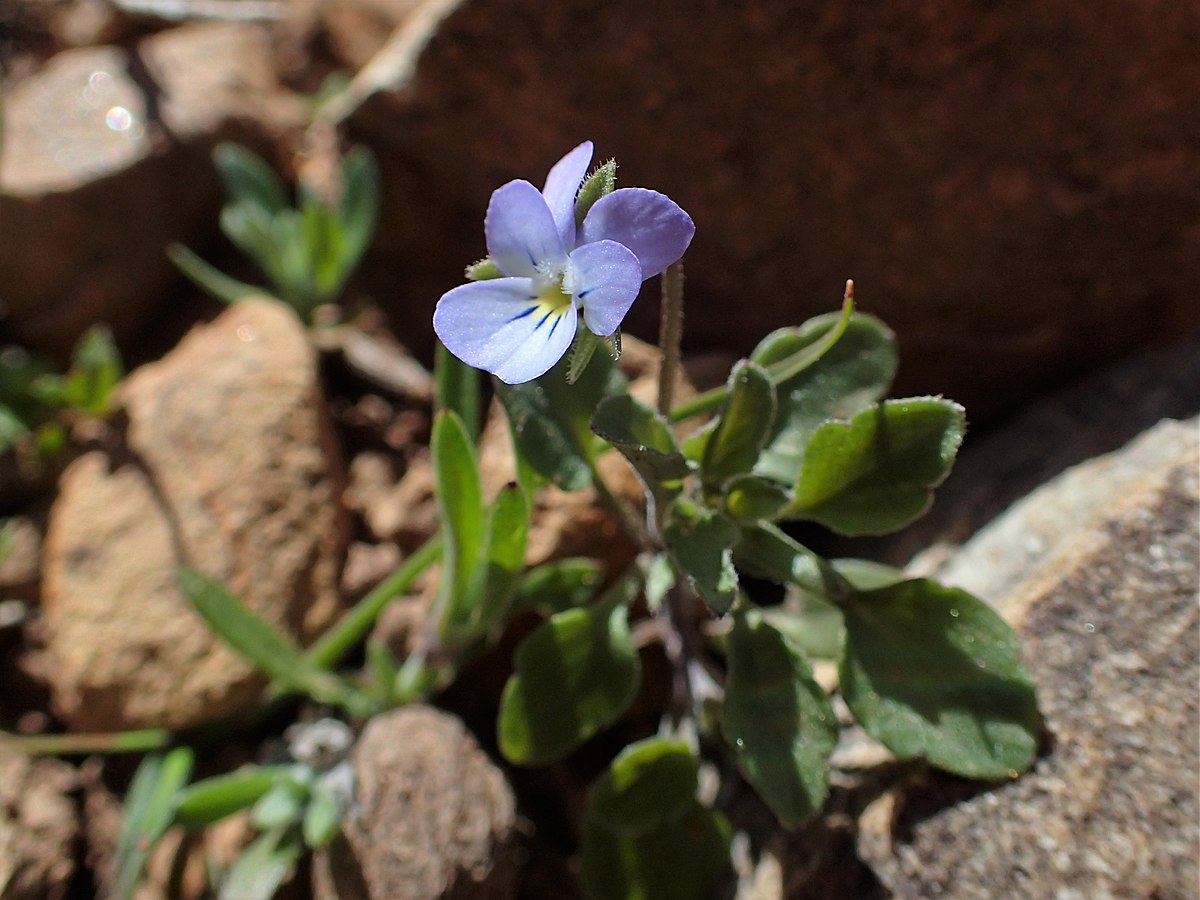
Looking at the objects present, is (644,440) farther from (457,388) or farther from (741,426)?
(457,388)

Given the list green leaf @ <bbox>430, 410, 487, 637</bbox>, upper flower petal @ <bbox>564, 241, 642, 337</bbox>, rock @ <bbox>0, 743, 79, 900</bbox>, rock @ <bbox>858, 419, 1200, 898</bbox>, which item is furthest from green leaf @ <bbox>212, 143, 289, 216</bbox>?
rock @ <bbox>858, 419, 1200, 898</bbox>

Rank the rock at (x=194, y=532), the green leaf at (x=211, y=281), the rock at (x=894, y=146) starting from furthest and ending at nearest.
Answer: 1. the green leaf at (x=211, y=281)
2. the rock at (x=194, y=532)
3. the rock at (x=894, y=146)

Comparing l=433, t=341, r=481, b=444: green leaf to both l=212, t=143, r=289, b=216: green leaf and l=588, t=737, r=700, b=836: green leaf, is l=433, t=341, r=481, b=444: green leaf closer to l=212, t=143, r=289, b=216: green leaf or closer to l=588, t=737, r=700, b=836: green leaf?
l=588, t=737, r=700, b=836: green leaf

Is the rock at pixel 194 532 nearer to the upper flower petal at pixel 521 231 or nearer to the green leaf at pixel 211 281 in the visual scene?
the green leaf at pixel 211 281

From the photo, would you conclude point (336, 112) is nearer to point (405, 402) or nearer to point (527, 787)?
point (405, 402)

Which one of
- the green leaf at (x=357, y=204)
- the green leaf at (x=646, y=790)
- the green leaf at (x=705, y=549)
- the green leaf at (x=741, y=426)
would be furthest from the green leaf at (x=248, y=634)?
the green leaf at (x=357, y=204)

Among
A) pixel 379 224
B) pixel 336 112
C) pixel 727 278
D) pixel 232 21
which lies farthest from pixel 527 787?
pixel 232 21
